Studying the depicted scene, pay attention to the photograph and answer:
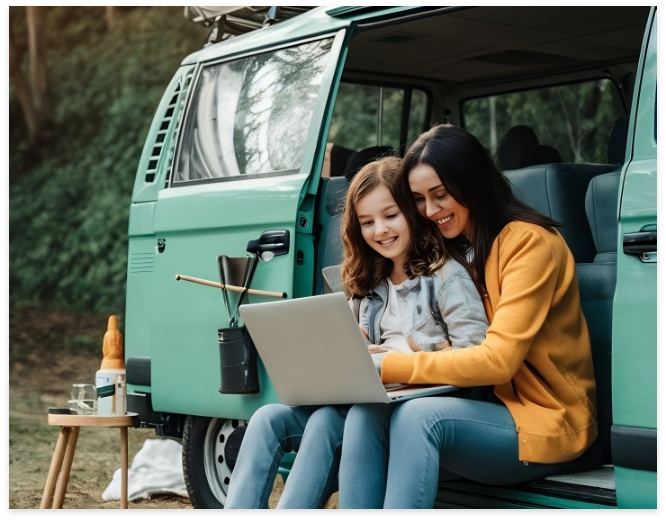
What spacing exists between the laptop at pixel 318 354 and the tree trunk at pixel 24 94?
10098 millimetres

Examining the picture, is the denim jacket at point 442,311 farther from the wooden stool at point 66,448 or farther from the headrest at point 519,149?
the headrest at point 519,149

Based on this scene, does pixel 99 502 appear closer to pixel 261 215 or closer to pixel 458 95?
pixel 261 215

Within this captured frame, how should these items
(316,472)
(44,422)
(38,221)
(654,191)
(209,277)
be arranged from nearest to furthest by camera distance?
(654,191) < (316,472) < (209,277) < (44,422) < (38,221)

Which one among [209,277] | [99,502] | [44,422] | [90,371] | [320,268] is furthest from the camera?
[90,371]

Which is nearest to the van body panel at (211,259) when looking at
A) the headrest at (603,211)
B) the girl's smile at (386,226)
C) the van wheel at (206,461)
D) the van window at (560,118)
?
the van wheel at (206,461)

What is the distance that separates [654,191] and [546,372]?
61 centimetres

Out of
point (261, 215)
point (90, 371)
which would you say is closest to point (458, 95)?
point (261, 215)

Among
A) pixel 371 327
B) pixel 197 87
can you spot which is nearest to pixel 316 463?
pixel 371 327

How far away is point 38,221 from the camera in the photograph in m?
11.8

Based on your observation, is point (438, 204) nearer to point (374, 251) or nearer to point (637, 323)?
point (374, 251)

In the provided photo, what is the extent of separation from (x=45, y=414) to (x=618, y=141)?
19.3 feet

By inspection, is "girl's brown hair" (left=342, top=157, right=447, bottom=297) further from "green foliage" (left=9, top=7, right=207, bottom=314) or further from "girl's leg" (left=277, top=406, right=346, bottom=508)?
"green foliage" (left=9, top=7, right=207, bottom=314)

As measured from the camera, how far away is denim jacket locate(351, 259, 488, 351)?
300 cm

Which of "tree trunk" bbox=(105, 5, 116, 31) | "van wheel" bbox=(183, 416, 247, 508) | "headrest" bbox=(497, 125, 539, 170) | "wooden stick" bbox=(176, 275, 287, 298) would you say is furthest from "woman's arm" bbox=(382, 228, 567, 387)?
"tree trunk" bbox=(105, 5, 116, 31)
